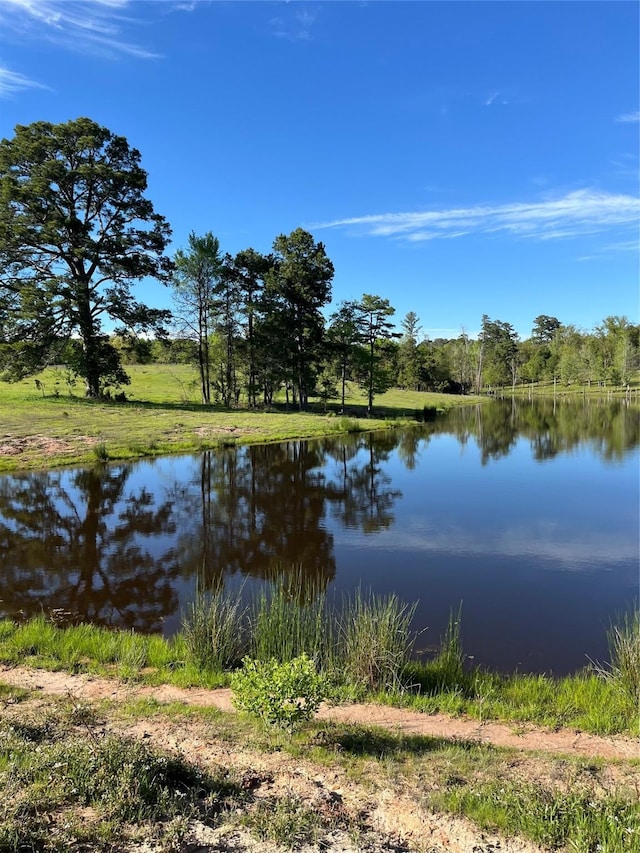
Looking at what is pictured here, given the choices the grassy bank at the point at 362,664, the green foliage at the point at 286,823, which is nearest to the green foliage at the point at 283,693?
the green foliage at the point at 286,823

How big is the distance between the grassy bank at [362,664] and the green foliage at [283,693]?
3.62 feet

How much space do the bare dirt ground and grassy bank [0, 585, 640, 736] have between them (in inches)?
9.2

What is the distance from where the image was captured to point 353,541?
12.9 meters

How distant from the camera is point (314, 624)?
7.08 metres

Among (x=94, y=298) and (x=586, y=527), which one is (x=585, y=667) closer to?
(x=586, y=527)

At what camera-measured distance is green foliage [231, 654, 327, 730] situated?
14.8 feet

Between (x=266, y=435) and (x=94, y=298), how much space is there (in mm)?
17303

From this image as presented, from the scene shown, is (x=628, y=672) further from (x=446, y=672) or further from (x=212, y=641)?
(x=212, y=641)

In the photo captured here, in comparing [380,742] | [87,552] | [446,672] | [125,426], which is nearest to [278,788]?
[380,742]

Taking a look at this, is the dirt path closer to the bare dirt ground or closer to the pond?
the bare dirt ground

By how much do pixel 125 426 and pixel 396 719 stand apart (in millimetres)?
27658

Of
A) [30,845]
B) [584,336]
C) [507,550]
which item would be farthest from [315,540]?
[584,336]

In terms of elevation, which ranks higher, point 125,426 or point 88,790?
point 125,426

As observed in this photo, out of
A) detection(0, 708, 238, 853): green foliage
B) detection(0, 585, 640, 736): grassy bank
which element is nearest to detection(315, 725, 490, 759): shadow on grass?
detection(0, 585, 640, 736): grassy bank
